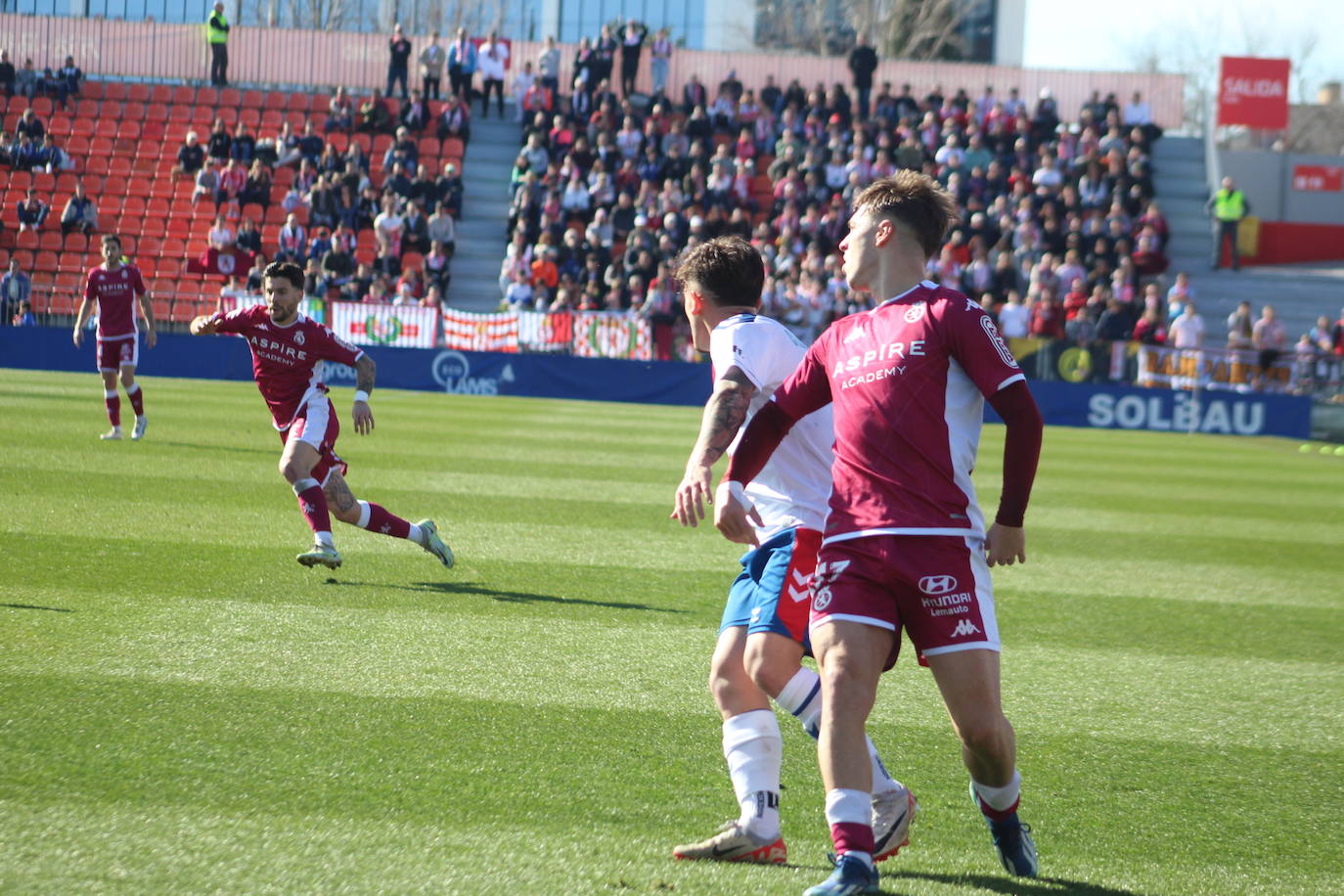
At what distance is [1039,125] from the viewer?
33500 mm

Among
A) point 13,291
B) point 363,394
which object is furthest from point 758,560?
point 13,291

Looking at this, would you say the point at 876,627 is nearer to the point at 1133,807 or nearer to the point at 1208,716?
the point at 1133,807

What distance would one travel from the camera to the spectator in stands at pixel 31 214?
1216 inches

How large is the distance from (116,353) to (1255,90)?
38693mm

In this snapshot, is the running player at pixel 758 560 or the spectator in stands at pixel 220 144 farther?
the spectator in stands at pixel 220 144

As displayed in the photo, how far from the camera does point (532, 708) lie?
5629 millimetres

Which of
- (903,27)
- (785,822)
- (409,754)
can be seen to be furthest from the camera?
(903,27)

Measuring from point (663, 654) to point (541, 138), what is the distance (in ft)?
90.3

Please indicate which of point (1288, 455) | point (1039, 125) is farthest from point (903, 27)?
point (1288, 455)

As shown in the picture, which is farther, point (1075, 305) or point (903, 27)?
point (903, 27)

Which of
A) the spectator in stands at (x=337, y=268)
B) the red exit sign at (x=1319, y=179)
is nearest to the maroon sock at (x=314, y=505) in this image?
the spectator in stands at (x=337, y=268)

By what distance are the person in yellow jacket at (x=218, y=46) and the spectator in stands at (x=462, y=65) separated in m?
6.16

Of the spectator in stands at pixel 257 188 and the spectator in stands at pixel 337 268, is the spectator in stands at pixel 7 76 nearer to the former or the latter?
the spectator in stands at pixel 257 188

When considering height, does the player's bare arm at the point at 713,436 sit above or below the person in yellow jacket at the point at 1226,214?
below
